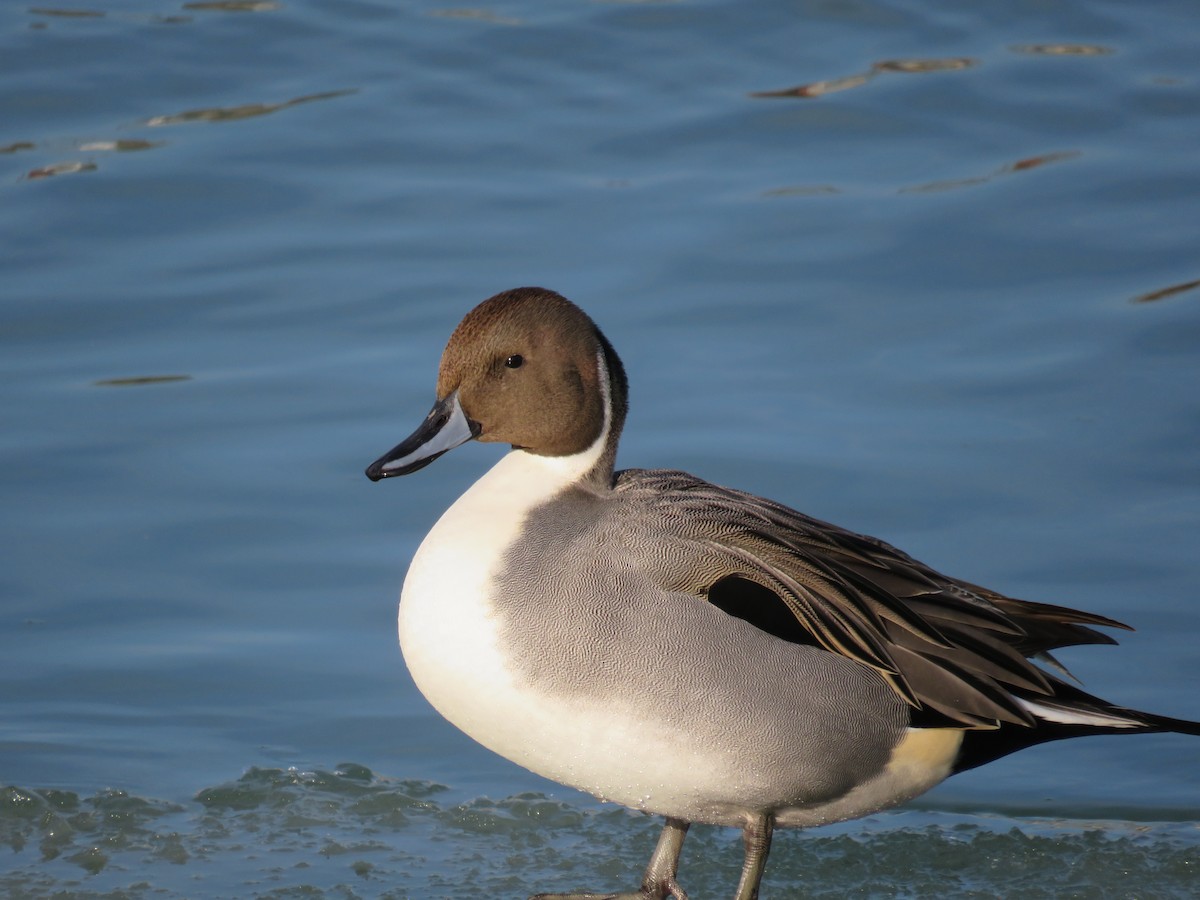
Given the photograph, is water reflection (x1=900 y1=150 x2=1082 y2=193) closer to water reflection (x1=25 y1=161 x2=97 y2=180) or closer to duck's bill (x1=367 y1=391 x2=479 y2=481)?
water reflection (x1=25 y1=161 x2=97 y2=180)

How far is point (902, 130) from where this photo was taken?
27.2ft

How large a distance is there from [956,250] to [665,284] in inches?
48.7

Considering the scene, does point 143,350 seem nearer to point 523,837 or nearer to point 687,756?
point 523,837

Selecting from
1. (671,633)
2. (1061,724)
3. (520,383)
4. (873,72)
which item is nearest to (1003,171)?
(873,72)

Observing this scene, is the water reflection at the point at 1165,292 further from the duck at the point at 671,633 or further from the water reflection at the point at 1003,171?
the duck at the point at 671,633

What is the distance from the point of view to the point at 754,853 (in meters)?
3.59

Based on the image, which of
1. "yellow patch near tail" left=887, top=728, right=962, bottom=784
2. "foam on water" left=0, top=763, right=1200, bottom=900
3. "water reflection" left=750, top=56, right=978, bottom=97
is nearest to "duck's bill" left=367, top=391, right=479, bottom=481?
"foam on water" left=0, top=763, right=1200, bottom=900

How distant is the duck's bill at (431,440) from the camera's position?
3475mm

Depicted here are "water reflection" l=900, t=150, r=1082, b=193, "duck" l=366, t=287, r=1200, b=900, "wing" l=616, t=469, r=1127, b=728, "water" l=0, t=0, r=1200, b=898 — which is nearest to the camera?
"duck" l=366, t=287, r=1200, b=900

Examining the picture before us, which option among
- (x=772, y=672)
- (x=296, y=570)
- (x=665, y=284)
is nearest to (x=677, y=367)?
(x=665, y=284)

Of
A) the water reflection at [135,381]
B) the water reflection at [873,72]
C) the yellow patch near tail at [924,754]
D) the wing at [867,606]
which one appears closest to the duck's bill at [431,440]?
the wing at [867,606]

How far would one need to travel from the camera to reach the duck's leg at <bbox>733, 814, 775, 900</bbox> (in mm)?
3578

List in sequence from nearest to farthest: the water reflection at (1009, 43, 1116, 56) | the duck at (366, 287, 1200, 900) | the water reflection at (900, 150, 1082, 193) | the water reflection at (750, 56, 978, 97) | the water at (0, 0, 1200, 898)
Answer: the duck at (366, 287, 1200, 900) < the water at (0, 0, 1200, 898) < the water reflection at (900, 150, 1082, 193) < the water reflection at (750, 56, 978, 97) < the water reflection at (1009, 43, 1116, 56)

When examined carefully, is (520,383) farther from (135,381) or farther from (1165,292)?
(1165,292)
